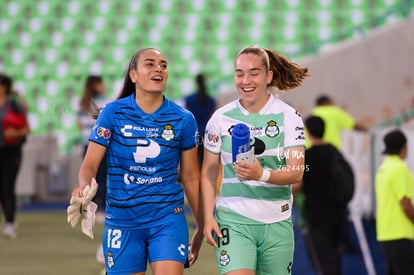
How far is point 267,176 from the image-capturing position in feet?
16.3

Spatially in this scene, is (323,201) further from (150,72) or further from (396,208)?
(150,72)

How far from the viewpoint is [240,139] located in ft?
15.5

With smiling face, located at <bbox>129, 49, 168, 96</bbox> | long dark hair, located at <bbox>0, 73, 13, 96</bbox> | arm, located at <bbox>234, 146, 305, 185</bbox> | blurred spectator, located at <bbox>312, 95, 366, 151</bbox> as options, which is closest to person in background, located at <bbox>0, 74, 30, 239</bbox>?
long dark hair, located at <bbox>0, 73, 13, 96</bbox>

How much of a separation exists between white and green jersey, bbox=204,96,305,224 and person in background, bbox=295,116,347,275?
2.98 m

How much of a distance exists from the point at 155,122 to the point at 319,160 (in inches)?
121

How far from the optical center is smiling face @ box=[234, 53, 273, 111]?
17.0ft

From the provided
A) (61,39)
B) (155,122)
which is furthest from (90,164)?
(61,39)

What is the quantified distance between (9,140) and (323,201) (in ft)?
16.9

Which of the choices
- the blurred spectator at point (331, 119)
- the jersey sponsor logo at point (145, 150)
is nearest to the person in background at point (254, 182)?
the jersey sponsor logo at point (145, 150)

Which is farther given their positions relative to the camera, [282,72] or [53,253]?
[53,253]

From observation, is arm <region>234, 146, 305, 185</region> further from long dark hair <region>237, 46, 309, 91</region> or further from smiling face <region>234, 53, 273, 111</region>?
long dark hair <region>237, 46, 309, 91</region>

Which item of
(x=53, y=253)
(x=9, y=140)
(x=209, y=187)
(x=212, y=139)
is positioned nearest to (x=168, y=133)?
(x=212, y=139)

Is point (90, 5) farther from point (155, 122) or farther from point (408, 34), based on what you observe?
point (155, 122)

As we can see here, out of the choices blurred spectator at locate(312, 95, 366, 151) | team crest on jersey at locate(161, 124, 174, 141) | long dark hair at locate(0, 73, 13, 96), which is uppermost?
long dark hair at locate(0, 73, 13, 96)
